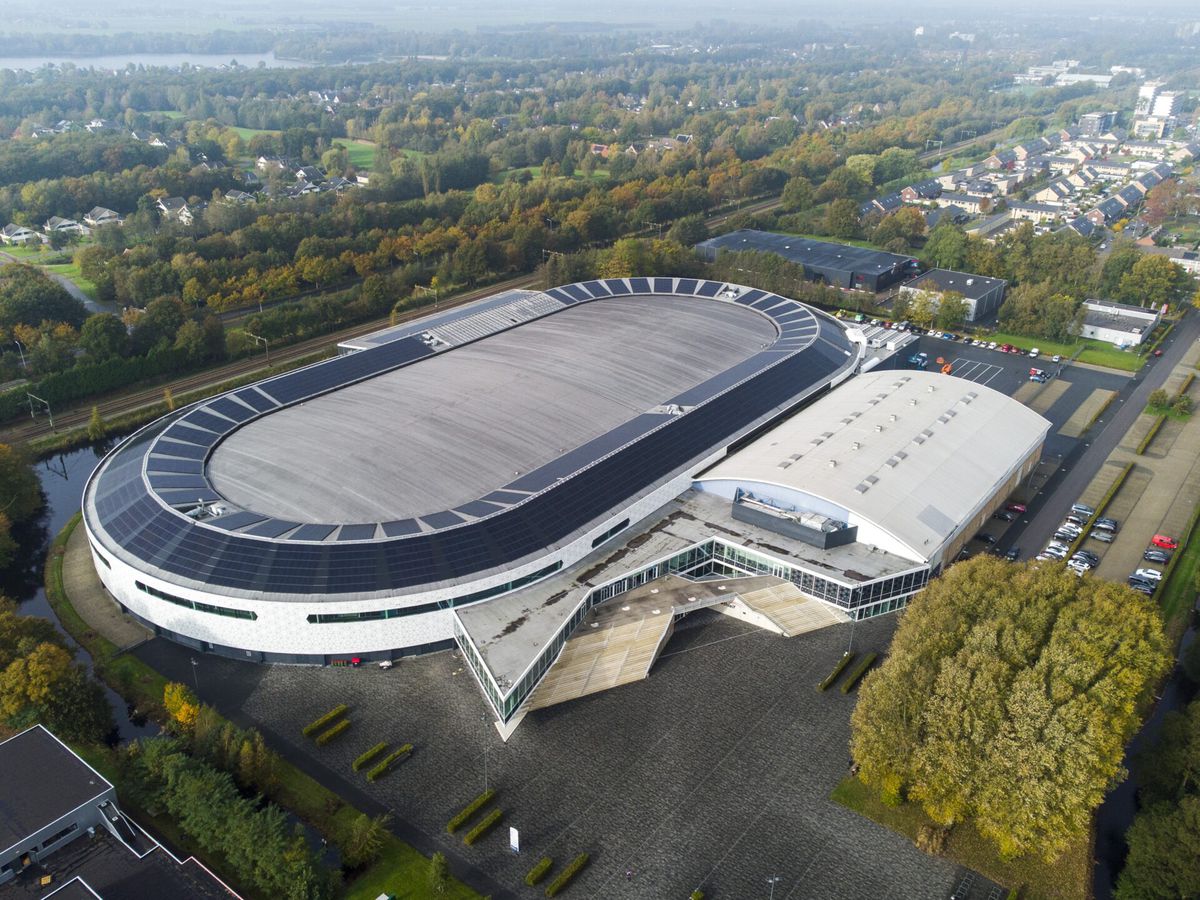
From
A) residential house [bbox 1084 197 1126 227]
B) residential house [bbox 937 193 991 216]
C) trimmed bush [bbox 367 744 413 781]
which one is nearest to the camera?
trimmed bush [bbox 367 744 413 781]

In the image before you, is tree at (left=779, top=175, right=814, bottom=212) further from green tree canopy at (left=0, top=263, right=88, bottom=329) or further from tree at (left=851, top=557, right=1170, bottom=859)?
tree at (left=851, top=557, right=1170, bottom=859)

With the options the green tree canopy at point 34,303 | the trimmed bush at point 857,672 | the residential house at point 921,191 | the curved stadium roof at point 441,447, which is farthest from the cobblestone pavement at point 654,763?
the residential house at point 921,191

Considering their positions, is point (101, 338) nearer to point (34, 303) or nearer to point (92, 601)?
point (34, 303)

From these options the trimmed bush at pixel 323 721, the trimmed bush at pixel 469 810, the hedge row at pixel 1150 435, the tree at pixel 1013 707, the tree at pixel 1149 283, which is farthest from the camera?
the tree at pixel 1149 283

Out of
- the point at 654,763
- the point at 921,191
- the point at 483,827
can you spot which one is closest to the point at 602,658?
the point at 654,763

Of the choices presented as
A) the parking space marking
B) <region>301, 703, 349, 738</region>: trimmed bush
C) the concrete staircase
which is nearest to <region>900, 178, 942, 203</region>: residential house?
the parking space marking

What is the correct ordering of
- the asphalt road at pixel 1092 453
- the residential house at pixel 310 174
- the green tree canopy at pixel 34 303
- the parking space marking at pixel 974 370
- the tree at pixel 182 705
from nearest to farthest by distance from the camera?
A: the tree at pixel 182 705 → the asphalt road at pixel 1092 453 → the parking space marking at pixel 974 370 → the green tree canopy at pixel 34 303 → the residential house at pixel 310 174

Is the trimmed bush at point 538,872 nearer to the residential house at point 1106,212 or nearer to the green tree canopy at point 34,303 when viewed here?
the green tree canopy at point 34,303
